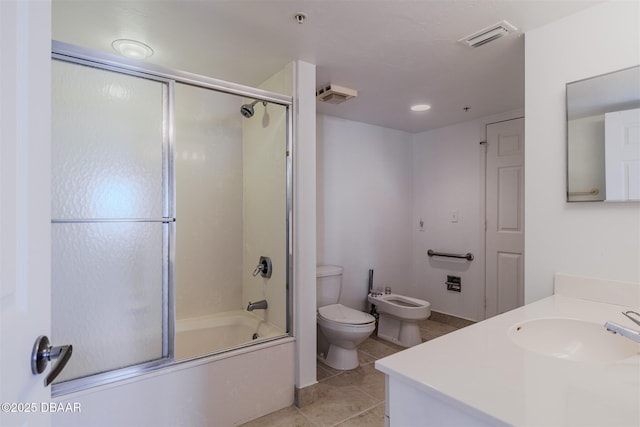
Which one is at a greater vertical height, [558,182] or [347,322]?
[558,182]

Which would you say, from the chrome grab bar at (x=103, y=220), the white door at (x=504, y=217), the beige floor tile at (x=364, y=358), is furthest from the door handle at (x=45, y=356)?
the white door at (x=504, y=217)

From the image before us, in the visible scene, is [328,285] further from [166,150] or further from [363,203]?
[166,150]

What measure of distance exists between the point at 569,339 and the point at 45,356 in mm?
1618

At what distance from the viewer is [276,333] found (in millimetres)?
2203

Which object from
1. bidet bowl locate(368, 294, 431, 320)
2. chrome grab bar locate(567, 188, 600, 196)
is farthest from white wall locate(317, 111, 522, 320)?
chrome grab bar locate(567, 188, 600, 196)

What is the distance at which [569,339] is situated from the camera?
122 cm

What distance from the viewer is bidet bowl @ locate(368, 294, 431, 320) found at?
288 cm

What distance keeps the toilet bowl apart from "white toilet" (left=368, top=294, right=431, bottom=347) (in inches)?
18.7

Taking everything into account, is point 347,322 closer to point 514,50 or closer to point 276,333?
point 276,333

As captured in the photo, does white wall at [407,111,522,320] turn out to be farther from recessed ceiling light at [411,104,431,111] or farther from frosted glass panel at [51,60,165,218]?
frosted glass panel at [51,60,165,218]

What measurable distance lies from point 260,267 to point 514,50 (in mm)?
2172

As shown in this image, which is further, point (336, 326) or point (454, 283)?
point (454, 283)

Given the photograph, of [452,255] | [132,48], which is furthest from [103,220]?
[452,255]

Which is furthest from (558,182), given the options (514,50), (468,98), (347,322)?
(347,322)
